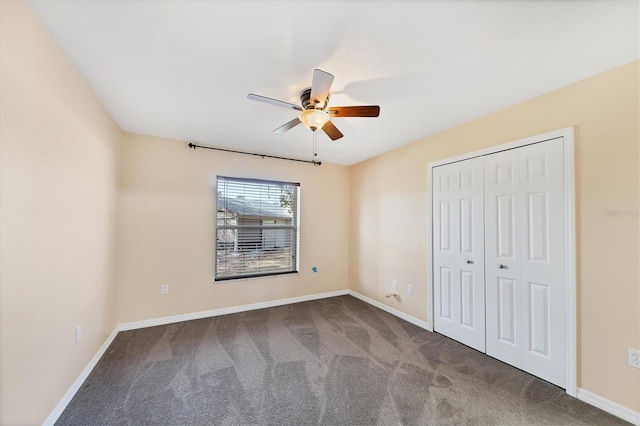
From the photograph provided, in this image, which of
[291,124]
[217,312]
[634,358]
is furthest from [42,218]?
[634,358]

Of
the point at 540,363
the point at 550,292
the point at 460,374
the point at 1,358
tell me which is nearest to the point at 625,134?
the point at 550,292

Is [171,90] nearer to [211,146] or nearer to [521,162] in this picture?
[211,146]

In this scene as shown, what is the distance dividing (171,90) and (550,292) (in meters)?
3.70

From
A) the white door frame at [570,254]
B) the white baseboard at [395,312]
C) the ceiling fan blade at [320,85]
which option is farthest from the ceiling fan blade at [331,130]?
the white baseboard at [395,312]

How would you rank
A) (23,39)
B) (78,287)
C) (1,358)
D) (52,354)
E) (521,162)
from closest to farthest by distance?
1. (1,358)
2. (23,39)
3. (52,354)
4. (78,287)
5. (521,162)

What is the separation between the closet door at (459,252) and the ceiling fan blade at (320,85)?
191 centimetres

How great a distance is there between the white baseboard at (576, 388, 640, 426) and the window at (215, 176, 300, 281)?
3.46 m

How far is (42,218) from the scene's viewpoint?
154cm

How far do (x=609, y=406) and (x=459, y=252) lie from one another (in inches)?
59.5

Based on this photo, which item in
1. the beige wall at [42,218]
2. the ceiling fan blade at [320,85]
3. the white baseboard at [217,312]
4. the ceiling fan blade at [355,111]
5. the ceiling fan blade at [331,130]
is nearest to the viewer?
the beige wall at [42,218]

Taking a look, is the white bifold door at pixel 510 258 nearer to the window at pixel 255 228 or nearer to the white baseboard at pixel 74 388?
the window at pixel 255 228

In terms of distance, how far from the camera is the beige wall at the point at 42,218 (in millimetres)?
1255

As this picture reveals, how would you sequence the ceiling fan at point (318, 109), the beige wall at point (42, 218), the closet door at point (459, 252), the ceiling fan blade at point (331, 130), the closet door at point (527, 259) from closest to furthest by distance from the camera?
the beige wall at point (42, 218) < the ceiling fan at point (318, 109) < the closet door at point (527, 259) < the ceiling fan blade at point (331, 130) < the closet door at point (459, 252)

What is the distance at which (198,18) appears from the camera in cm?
140
